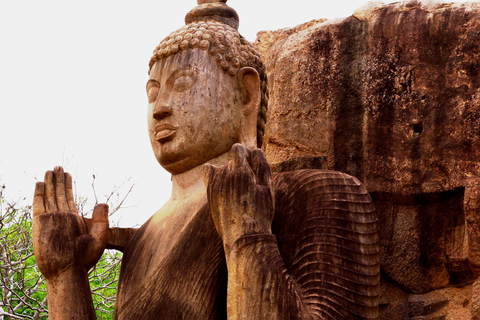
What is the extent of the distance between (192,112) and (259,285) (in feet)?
4.31

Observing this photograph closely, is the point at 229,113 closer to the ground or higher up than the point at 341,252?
higher up

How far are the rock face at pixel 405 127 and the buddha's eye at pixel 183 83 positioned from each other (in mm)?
1199

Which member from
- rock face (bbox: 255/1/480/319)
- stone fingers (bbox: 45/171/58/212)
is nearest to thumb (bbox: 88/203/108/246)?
stone fingers (bbox: 45/171/58/212)

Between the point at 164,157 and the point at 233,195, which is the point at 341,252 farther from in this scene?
the point at 164,157

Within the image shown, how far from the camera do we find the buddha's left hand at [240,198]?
13.2ft

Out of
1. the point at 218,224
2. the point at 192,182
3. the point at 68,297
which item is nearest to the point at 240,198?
the point at 218,224

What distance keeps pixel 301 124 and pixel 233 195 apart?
1.92m

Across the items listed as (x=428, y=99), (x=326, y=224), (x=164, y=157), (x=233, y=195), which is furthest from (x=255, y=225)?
(x=428, y=99)

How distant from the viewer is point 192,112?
4.82m

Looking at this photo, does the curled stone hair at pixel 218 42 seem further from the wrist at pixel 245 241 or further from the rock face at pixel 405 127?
the wrist at pixel 245 241

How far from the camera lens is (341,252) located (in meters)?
4.16

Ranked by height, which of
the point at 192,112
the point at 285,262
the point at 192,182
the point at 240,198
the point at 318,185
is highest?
the point at 192,112

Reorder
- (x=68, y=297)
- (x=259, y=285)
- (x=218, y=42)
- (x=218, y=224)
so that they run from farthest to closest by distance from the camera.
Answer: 1. (x=218, y=42)
2. (x=68, y=297)
3. (x=218, y=224)
4. (x=259, y=285)

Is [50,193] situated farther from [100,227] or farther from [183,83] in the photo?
[183,83]
